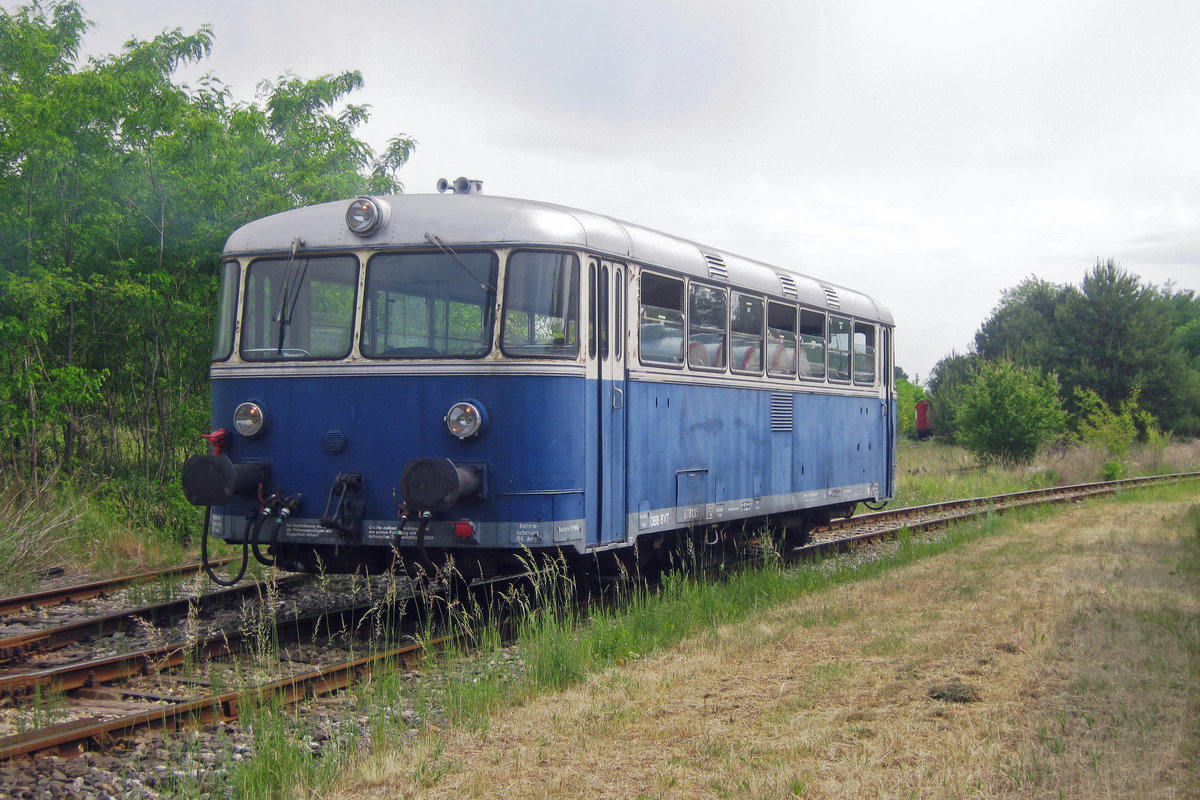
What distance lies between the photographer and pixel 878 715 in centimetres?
544

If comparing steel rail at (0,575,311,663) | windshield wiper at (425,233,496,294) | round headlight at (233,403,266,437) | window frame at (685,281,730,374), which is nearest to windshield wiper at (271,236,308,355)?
round headlight at (233,403,266,437)

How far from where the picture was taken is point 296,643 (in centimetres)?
753

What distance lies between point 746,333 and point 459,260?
347cm

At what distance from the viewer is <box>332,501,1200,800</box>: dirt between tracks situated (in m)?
4.49

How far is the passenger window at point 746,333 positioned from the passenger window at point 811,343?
1.11m

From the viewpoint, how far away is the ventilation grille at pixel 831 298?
39.2 feet

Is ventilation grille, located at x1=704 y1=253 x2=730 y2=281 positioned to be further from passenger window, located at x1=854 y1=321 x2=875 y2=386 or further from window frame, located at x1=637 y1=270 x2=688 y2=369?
passenger window, located at x1=854 y1=321 x2=875 y2=386

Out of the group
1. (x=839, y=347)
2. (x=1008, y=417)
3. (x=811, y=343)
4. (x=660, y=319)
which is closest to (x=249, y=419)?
(x=660, y=319)

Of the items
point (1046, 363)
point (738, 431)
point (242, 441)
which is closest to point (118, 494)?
point (242, 441)

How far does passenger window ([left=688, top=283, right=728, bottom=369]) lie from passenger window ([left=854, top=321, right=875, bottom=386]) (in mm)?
3747

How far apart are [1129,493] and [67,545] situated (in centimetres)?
1913

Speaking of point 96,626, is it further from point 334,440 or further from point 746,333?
point 746,333

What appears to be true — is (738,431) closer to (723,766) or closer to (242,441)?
(242,441)

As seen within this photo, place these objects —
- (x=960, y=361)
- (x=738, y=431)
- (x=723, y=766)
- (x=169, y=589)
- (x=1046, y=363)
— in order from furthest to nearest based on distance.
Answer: (x=960, y=361), (x=1046, y=363), (x=738, y=431), (x=169, y=589), (x=723, y=766)
